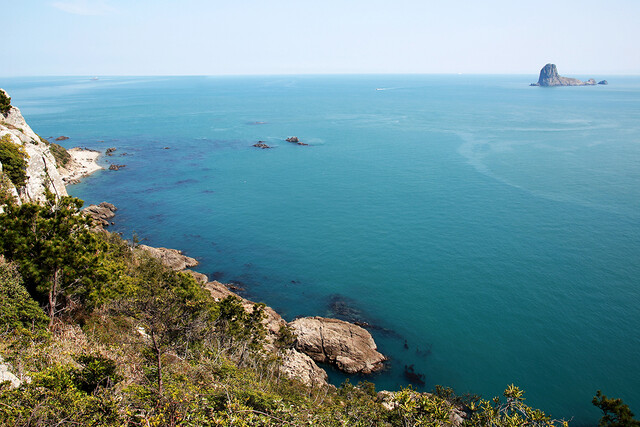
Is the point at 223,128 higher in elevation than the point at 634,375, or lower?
higher

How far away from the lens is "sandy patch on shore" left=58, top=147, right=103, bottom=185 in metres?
97.9

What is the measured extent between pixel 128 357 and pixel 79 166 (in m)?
103

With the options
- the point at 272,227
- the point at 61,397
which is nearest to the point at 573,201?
the point at 272,227

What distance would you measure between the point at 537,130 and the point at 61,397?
173610mm

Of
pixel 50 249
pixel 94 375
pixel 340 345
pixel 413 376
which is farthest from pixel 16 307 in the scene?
pixel 413 376

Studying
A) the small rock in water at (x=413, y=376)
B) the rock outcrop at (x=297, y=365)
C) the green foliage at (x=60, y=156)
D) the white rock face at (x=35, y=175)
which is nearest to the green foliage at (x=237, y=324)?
the rock outcrop at (x=297, y=365)

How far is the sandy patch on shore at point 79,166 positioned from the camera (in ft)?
321

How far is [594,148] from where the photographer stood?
122m

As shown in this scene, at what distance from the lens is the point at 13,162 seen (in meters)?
43.0

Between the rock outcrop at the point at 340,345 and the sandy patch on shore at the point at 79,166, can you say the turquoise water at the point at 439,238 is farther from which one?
the sandy patch on shore at the point at 79,166

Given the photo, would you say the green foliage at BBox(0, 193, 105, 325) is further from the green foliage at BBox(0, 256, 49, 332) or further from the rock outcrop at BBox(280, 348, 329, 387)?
the rock outcrop at BBox(280, 348, 329, 387)

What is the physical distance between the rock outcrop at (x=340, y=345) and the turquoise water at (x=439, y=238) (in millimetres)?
1825

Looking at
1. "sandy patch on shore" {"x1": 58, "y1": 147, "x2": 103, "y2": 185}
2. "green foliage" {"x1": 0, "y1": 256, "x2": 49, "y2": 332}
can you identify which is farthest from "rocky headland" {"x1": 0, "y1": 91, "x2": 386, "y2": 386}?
"sandy patch on shore" {"x1": 58, "y1": 147, "x2": 103, "y2": 185}

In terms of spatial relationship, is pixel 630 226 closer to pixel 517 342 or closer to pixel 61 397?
pixel 517 342
